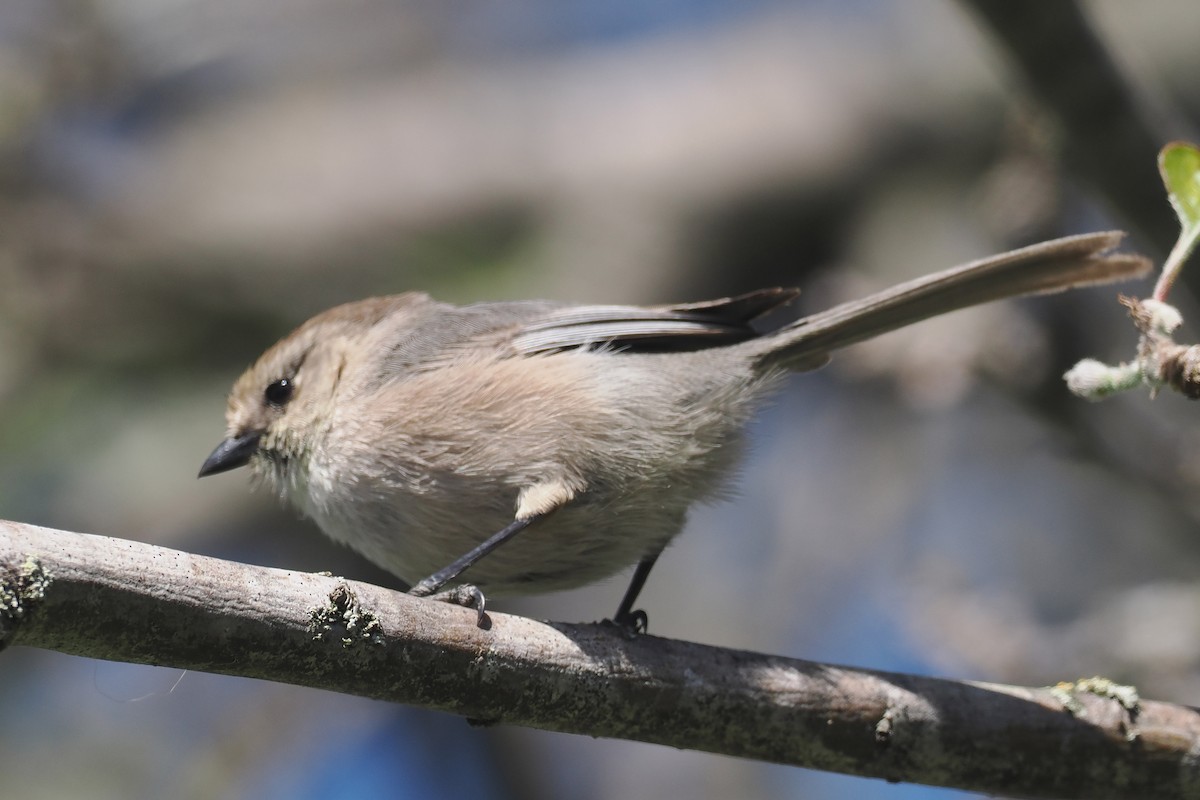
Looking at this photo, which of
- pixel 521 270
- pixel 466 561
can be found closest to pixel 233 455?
pixel 466 561

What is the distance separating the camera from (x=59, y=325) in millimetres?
6449

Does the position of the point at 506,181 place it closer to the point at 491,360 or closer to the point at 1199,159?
the point at 491,360

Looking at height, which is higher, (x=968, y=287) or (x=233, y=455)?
(x=968, y=287)

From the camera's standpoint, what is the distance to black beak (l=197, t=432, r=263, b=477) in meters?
3.84

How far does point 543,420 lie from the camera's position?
3.41m

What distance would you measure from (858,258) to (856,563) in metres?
1.76

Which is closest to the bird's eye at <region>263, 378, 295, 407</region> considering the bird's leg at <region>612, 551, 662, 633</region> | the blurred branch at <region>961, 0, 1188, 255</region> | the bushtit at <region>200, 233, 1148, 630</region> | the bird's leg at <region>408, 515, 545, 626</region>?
the bushtit at <region>200, 233, 1148, 630</region>

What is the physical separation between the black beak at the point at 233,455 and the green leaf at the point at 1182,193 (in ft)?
8.82

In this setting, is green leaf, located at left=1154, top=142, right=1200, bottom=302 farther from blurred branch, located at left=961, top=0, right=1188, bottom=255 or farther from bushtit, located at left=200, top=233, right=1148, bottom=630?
blurred branch, located at left=961, top=0, right=1188, bottom=255

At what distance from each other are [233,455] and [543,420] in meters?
1.11

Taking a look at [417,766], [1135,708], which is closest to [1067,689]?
[1135,708]

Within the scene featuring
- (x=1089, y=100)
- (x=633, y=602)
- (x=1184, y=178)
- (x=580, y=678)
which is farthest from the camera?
(x=633, y=602)

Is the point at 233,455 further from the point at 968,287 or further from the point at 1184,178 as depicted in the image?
the point at 1184,178

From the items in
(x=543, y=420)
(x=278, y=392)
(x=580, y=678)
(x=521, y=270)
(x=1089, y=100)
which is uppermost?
(x=521, y=270)
